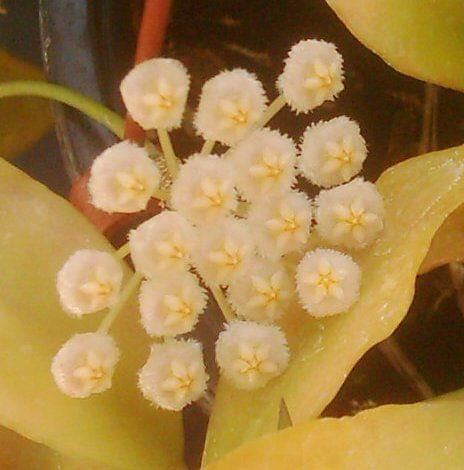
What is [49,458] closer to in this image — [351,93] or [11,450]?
[11,450]

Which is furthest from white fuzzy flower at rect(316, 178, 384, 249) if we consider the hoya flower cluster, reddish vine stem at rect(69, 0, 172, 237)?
reddish vine stem at rect(69, 0, 172, 237)

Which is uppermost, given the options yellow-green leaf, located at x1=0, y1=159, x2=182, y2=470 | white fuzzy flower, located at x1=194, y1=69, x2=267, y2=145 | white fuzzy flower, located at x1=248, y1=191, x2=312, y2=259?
white fuzzy flower, located at x1=194, y1=69, x2=267, y2=145

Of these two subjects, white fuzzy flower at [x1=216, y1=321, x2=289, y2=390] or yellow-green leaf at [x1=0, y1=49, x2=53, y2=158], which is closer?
white fuzzy flower at [x1=216, y1=321, x2=289, y2=390]

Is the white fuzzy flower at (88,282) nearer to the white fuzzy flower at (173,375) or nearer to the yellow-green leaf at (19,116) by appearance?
the white fuzzy flower at (173,375)

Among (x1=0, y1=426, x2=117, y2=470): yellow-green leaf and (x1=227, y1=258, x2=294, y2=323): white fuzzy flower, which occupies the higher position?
(x1=227, y1=258, x2=294, y2=323): white fuzzy flower

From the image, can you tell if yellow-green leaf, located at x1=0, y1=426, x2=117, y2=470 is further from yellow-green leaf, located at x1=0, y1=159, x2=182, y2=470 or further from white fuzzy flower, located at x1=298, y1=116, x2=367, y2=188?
white fuzzy flower, located at x1=298, y1=116, x2=367, y2=188

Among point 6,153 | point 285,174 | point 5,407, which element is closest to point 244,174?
point 285,174

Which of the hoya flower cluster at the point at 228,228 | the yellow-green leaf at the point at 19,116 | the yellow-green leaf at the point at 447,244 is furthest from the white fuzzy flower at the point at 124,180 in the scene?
the yellow-green leaf at the point at 19,116
